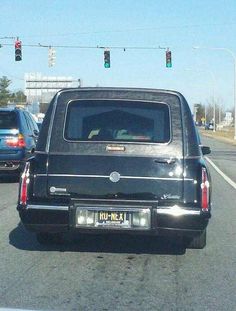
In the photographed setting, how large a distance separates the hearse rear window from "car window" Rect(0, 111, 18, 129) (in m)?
8.37

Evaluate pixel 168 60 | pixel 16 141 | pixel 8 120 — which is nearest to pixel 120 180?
pixel 16 141

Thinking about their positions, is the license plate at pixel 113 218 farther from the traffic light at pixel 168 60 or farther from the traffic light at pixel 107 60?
the traffic light at pixel 168 60

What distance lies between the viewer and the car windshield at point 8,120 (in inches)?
603

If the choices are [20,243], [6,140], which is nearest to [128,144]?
[20,243]

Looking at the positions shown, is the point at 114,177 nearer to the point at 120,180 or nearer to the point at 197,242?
the point at 120,180

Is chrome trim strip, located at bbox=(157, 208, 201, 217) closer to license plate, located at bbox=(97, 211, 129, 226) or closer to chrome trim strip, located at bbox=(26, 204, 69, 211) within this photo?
license plate, located at bbox=(97, 211, 129, 226)

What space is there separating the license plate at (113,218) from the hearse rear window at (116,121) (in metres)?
0.81

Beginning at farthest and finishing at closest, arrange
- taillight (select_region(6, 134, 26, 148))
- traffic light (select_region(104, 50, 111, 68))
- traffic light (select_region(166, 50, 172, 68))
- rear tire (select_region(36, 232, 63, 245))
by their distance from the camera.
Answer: traffic light (select_region(166, 50, 172, 68)), traffic light (select_region(104, 50, 111, 68)), taillight (select_region(6, 134, 26, 148)), rear tire (select_region(36, 232, 63, 245))

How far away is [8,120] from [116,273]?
31.2ft

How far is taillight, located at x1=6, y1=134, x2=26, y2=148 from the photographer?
1522 cm

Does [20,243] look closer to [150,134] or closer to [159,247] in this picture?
[159,247]

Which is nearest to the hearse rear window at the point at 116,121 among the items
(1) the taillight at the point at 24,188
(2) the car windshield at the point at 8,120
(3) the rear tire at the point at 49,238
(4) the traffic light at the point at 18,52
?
(1) the taillight at the point at 24,188

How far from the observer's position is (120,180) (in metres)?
6.75

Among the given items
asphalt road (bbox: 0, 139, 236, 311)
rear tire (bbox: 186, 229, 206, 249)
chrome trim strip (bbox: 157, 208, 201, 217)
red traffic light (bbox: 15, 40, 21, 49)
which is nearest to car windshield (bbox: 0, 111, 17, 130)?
asphalt road (bbox: 0, 139, 236, 311)
